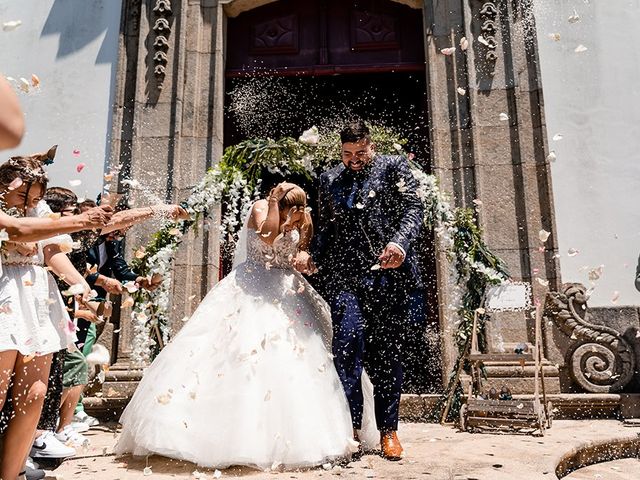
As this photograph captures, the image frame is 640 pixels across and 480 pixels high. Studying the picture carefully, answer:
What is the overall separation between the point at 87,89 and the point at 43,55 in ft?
2.77

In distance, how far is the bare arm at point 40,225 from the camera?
2.21m

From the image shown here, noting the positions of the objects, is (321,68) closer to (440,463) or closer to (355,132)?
(355,132)

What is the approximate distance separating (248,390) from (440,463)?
122 cm

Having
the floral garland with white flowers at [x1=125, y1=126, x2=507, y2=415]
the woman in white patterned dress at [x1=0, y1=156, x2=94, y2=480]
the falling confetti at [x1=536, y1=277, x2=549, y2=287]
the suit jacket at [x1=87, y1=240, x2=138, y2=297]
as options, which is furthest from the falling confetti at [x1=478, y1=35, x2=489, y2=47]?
the woman in white patterned dress at [x1=0, y1=156, x2=94, y2=480]

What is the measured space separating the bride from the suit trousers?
113 mm

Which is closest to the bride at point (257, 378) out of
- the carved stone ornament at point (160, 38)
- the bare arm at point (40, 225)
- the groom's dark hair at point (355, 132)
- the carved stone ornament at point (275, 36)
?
the groom's dark hair at point (355, 132)

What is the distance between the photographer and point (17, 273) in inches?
101

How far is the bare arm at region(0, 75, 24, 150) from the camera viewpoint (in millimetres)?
1008

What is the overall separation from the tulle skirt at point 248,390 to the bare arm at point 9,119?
88.2 inches

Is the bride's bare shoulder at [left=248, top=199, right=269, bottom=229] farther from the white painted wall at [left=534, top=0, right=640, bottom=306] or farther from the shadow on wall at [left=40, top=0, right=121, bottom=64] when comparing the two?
the shadow on wall at [left=40, top=0, right=121, bottom=64]

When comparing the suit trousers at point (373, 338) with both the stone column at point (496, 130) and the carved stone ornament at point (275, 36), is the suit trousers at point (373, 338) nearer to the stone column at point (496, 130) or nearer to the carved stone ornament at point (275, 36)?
the stone column at point (496, 130)

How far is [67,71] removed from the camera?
23.9ft

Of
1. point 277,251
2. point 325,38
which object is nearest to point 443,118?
point 325,38

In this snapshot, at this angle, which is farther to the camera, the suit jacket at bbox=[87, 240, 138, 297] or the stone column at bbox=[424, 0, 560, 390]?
the stone column at bbox=[424, 0, 560, 390]
